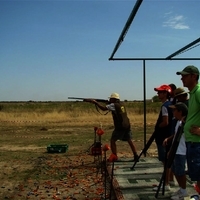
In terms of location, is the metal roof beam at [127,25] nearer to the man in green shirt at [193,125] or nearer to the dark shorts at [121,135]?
the man in green shirt at [193,125]

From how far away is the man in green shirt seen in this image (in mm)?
3650

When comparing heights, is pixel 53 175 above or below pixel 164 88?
below

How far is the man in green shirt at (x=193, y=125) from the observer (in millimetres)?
3650

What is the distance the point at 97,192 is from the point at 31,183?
1.44m

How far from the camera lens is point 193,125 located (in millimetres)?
3684

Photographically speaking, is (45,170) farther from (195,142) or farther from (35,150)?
(195,142)

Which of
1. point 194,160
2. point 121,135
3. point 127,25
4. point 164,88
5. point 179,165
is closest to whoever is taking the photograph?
point 194,160

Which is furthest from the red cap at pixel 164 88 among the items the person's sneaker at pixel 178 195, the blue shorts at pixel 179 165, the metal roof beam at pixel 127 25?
the person's sneaker at pixel 178 195

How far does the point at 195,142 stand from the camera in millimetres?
3678

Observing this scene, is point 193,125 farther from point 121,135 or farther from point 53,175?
point 53,175

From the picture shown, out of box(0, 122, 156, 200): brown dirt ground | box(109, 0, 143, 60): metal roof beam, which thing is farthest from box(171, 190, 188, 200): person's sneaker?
box(109, 0, 143, 60): metal roof beam

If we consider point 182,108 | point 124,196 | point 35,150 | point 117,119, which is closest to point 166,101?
point 182,108

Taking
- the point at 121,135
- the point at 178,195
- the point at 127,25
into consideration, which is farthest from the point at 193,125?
the point at 121,135

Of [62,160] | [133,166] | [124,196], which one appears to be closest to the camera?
[124,196]
